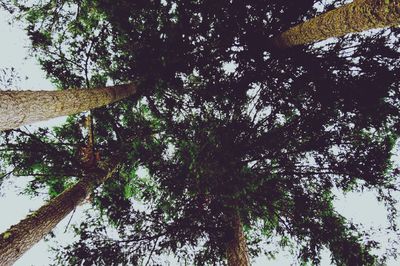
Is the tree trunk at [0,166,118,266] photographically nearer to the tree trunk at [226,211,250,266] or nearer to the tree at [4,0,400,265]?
the tree at [4,0,400,265]

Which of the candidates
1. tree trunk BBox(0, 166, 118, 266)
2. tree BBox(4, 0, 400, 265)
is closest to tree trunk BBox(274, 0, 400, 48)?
tree BBox(4, 0, 400, 265)

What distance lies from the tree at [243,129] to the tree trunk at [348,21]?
902mm

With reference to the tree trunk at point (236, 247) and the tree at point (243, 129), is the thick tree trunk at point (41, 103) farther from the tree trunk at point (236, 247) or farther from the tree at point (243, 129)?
the tree trunk at point (236, 247)

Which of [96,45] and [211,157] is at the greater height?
[96,45]

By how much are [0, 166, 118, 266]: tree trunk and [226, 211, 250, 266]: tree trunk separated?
356cm

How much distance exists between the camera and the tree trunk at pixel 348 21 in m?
3.60

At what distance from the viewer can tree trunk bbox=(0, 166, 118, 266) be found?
423cm

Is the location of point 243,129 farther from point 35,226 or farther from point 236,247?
point 35,226

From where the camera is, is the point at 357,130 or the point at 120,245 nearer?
the point at 357,130

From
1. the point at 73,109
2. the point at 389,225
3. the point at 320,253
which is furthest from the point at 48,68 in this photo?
the point at 389,225

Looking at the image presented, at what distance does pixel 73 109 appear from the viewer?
17.1 feet

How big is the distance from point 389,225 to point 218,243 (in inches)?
146

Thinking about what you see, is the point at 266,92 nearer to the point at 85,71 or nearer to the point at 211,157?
the point at 211,157

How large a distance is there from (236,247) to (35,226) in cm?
393
